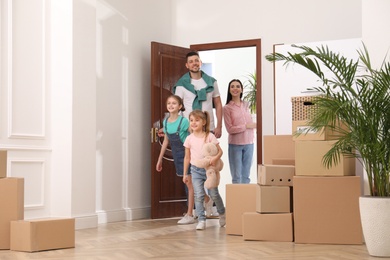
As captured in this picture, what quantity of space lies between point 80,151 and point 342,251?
2701 millimetres

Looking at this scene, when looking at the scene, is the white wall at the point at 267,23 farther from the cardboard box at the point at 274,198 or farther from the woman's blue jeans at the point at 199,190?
the cardboard box at the point at 274,198

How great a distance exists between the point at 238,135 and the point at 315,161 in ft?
8.24

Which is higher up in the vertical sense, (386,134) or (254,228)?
(386,134)

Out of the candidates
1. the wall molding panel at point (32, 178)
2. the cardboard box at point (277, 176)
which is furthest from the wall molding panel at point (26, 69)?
the cardboard box at point (277, 176)

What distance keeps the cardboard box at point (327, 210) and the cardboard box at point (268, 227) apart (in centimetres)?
10

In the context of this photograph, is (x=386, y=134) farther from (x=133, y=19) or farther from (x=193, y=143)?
(x=133, y=19)

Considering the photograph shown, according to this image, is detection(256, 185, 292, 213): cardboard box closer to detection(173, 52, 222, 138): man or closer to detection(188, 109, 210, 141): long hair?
detection(188, 109, 210, 141): long hair

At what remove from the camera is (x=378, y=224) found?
425 cm

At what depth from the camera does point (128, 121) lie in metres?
7.18

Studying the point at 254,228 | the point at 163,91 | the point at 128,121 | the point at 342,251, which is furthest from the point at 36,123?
the point at 342,251

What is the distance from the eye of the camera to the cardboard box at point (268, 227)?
5141 mm

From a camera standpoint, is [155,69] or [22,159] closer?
[22,159]

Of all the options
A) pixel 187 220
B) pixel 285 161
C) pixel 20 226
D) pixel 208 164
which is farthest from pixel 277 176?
pixel 20 226

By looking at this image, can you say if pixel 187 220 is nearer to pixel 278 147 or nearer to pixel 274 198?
pixel 278 147
